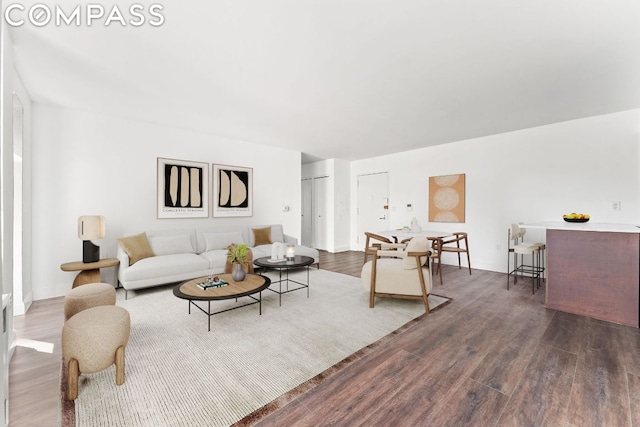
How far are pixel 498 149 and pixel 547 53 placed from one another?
293 cm

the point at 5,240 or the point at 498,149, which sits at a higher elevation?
the point at 498,149

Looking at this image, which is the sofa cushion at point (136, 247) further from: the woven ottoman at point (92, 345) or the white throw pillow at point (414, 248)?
the white throw pillow at point (414, 248)

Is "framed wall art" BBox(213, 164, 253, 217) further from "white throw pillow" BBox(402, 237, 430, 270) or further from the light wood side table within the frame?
"white throw pillow" BBox(402, 237, 430, 270)

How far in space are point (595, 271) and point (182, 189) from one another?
19.1 feet

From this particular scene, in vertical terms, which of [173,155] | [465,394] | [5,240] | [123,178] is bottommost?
[465,394]

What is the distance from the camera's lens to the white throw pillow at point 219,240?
188 inches

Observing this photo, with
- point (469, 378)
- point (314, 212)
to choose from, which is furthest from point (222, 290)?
point (314, 212)

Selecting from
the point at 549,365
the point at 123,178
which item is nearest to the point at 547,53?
the point at 549,365

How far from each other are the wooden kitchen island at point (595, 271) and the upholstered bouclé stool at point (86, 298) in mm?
4714

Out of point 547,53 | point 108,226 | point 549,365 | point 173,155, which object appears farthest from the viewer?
point 173,155

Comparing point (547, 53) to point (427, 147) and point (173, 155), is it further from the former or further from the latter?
point (173, 155)

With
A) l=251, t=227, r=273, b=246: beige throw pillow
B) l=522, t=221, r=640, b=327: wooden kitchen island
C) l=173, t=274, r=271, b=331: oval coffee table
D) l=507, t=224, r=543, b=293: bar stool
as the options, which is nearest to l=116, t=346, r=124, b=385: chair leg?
l=173, t=274, r=271, b=331: oval coffee table

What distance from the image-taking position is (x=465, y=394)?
1.75 metres

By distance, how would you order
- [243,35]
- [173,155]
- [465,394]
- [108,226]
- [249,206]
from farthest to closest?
[249,206] → [173,155] → [108,226] → [243,35] → [465,394]
